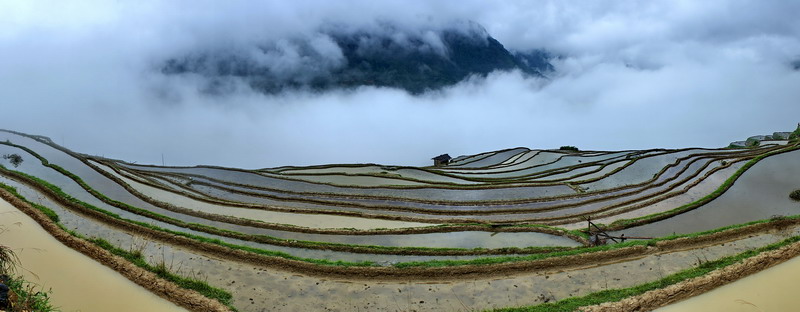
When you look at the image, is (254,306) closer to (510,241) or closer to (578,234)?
(510,241)

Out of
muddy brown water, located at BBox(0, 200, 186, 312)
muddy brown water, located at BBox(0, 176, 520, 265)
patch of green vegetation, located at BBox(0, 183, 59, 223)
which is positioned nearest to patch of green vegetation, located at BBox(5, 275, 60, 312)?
muddy brown water, located at BBox(0, 200, 186, 312)

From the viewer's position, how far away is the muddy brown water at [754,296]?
776 centimetres

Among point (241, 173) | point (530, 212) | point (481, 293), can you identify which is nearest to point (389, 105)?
point (241, 173)

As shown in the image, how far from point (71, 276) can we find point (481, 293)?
8.97 m

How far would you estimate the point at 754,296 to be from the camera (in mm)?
8148

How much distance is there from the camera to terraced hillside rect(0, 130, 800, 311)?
9.45m

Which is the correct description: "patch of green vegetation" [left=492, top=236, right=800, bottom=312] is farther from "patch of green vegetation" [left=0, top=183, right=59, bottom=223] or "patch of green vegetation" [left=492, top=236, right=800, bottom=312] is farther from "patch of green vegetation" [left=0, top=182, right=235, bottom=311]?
"patch of green vegetation" [left=0, top=183, right=59, bottom=223]

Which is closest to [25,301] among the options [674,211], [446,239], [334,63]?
[446,239]

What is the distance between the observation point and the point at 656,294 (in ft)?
26.9

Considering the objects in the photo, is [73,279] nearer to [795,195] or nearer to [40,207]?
[40,207]

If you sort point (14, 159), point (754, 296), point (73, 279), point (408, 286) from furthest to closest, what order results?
point (14, 159), point (408, 286), point (73, 279), point (754, 296)

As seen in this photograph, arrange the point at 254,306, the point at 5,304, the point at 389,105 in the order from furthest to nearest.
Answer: the point at 389,105 < the point at 254,306 < the point at 5,304

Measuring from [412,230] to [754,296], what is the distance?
8.75 meters

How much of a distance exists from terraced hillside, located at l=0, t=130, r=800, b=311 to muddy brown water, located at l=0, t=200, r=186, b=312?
52 cm
